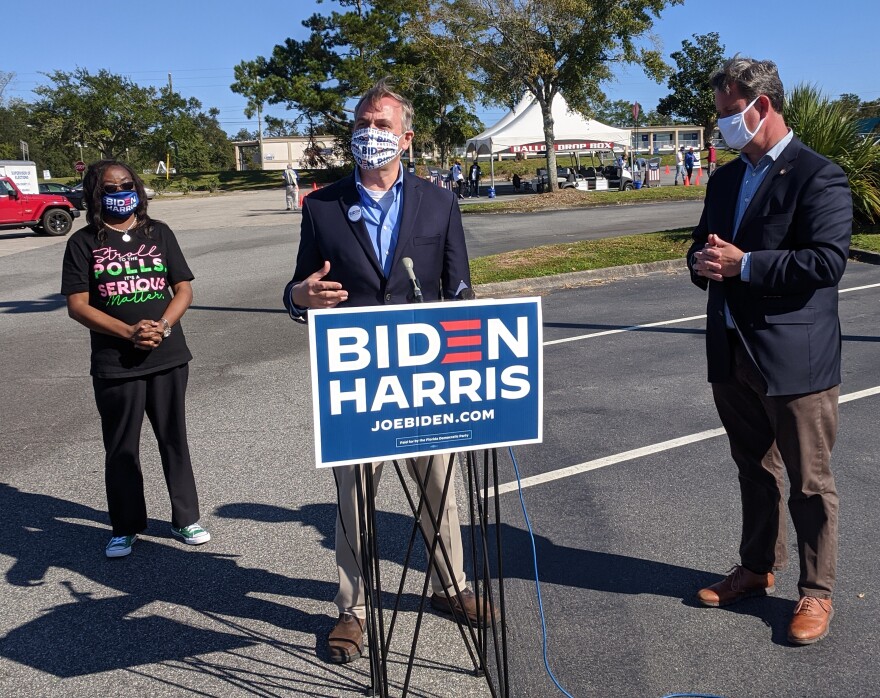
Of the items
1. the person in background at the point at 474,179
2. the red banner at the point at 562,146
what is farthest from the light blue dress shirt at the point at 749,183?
the person in background at the point at 474,179

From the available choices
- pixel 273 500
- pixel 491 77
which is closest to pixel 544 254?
pixel 273 500

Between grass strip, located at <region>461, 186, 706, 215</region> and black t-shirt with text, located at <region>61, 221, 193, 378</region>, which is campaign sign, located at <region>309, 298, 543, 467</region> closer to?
black t-shirt with text, located at <region>61, 221, 193, 378</region>

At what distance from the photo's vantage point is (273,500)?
514cm

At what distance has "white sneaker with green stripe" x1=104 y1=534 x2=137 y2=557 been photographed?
174 inches

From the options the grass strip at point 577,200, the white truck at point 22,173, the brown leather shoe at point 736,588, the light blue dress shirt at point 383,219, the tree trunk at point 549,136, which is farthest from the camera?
the white truck at point 22,173

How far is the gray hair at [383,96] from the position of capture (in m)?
3.31

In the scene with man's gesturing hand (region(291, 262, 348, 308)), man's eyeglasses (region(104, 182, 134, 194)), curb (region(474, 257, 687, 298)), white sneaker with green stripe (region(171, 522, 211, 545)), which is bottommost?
white sneaker with green stripe (region(171, 522, 211, 545))

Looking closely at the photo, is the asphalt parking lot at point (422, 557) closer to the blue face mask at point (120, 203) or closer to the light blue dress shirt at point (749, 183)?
the light blue dress shirt at point (749, 183)

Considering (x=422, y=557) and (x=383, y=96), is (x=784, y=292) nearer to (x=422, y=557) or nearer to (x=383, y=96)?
(x=383, y=96)

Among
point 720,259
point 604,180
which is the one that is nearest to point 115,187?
point 720,259

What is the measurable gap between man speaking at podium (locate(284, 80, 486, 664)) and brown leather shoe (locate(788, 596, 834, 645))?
51.0 inches

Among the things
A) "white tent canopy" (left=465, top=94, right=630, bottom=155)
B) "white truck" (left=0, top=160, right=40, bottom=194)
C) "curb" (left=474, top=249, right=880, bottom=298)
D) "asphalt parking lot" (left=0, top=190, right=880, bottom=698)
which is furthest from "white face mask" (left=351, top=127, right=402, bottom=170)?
"white truck" (left=0, top=160, right=40, bottom=194)

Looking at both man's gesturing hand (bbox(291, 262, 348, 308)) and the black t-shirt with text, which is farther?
the black t-shirt with text

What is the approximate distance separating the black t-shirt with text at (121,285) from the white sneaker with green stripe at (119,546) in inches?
33.9
